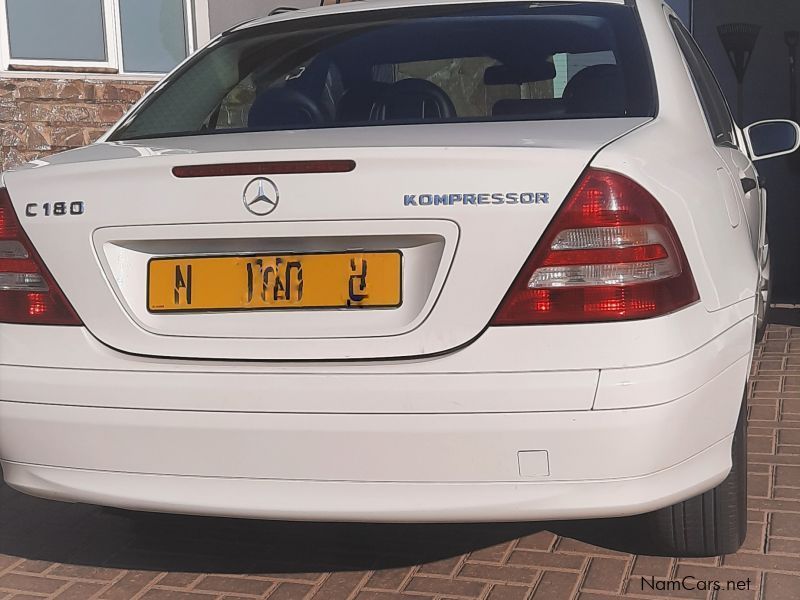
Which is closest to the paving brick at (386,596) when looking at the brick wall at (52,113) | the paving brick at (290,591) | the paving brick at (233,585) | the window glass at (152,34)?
the paving brick at (290,591)

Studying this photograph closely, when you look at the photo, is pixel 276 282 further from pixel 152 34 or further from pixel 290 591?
pixel 152 34

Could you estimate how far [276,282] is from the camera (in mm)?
2543

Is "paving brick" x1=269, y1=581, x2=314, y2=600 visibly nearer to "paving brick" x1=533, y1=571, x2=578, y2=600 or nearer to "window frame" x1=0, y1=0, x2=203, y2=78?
"paving brick" x1=533, y1=571, x2=578, y2=600

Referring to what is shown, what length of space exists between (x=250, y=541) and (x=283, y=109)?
4.13 feet

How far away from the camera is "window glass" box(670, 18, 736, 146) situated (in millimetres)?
3676

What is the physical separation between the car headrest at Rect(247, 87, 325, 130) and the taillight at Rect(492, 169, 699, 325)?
1.11 metres

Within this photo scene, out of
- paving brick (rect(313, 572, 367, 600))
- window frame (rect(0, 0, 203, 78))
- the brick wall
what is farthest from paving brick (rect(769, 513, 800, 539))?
window frame (rect(0, 0, 203, 78))

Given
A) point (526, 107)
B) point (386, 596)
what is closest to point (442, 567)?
point (386, 596)

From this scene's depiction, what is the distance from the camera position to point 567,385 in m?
2.42

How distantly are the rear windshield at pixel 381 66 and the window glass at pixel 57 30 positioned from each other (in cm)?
555

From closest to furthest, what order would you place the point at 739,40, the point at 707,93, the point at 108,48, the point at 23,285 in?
the point at 23,285, the point at 707,93, the point at 739,40, the point at 108,48

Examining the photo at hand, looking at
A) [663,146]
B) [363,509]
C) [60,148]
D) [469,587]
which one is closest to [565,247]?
[663,146]

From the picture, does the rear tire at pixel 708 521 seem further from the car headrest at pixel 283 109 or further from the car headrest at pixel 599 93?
the car headrest at pixel 283 109

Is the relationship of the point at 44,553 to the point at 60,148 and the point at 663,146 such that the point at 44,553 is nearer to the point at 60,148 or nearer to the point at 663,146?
the point at 663,146
